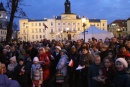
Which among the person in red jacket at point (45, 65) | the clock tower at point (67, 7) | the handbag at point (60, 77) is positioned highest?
the clock tower at point (67, 7)

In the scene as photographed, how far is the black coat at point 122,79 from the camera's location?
5258 mm

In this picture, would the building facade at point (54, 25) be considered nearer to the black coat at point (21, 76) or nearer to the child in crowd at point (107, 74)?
the black coat at point (21, 76)

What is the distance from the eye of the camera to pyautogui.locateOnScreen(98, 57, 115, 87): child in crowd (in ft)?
21.7

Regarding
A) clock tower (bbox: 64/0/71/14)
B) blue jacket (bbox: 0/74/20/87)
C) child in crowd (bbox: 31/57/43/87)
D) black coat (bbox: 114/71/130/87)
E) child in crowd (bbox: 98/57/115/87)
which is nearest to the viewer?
blue jacket (bbox: 0/74/20/87)

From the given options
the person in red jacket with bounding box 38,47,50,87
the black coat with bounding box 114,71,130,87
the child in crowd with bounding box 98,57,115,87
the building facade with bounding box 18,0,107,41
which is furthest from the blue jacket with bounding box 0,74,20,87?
the building facade with bounding box 18,0,107,41

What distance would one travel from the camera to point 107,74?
271 inches

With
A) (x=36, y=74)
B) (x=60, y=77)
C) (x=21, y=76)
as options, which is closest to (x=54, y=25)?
(x=60, y=77)

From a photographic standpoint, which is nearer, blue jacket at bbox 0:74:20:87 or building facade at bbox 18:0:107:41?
blue jacket at bbox 0:74:20:87

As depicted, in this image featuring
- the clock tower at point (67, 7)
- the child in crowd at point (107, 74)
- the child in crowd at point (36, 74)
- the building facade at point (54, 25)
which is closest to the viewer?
the child in crowd at point (107, 74)

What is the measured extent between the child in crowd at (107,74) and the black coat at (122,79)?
98 centimetres

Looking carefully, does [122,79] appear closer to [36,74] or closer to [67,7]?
[36,74]

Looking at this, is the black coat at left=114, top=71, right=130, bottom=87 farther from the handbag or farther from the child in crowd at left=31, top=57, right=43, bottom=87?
the handbag

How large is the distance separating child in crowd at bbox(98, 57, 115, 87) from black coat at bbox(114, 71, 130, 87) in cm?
98

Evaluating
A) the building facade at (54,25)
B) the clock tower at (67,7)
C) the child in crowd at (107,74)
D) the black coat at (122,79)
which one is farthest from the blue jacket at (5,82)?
the building facade at (54,25)
